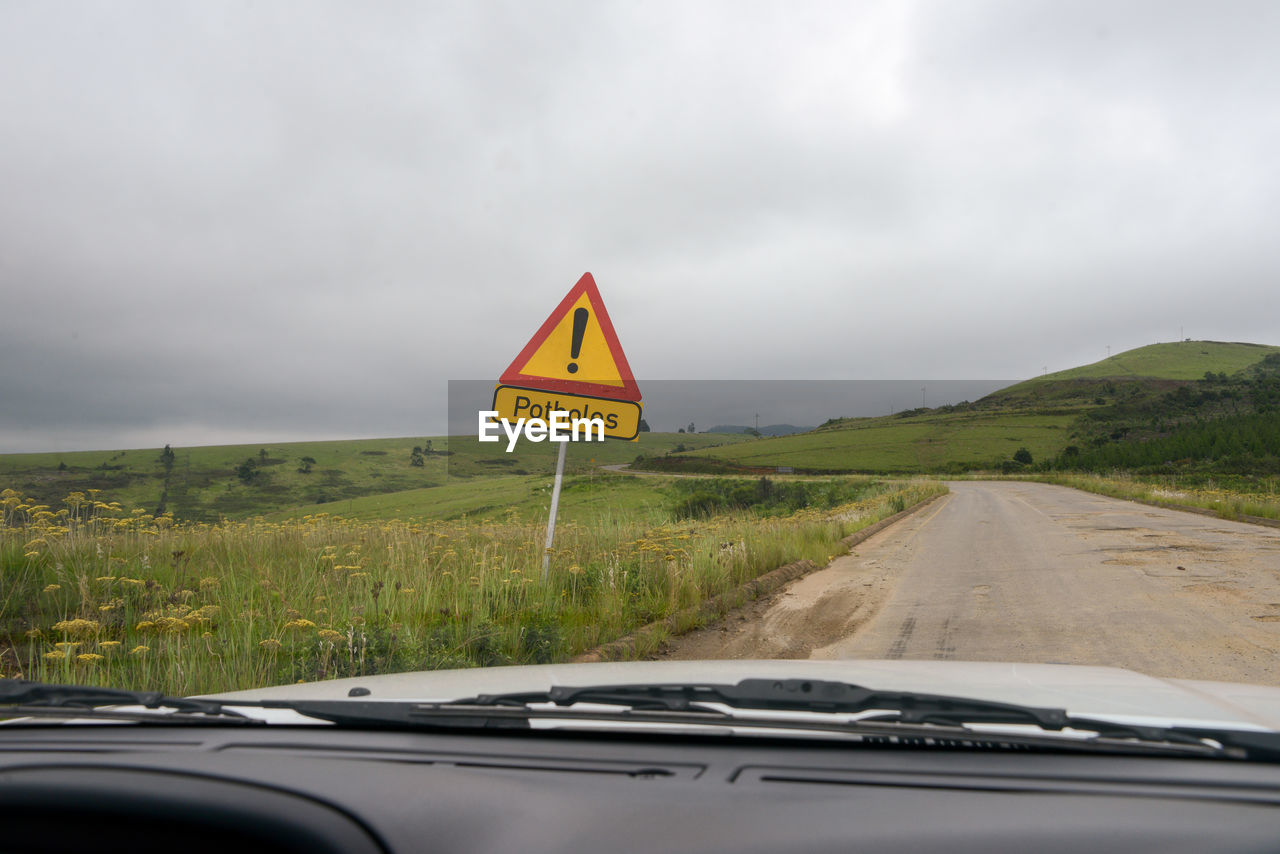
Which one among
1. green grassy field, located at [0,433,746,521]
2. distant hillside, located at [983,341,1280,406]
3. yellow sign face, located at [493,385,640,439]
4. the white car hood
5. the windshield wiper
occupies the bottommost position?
green grassy field, located at [0,433,746,521]

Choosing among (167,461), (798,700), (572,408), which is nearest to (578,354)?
(572,408)

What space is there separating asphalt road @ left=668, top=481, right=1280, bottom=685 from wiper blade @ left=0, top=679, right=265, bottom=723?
4.22 m

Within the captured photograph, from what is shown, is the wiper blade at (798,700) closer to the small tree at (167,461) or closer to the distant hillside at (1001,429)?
the small tree at (167,461)

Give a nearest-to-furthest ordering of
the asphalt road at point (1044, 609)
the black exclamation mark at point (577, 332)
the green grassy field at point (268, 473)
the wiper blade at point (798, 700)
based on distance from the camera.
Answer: the wiper blade at point (798, 700) < the asphalt road at point (1044, 609) < the black exclamation mark at point (577, 332) < the green grassy field at point (268, 473)

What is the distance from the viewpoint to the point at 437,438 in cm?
10281

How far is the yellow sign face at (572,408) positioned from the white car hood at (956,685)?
4203 mm

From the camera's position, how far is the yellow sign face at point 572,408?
6.94 meters

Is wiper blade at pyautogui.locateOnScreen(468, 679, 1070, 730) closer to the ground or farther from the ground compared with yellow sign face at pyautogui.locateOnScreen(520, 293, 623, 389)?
closer to the ground

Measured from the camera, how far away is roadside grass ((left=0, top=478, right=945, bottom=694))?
456cm

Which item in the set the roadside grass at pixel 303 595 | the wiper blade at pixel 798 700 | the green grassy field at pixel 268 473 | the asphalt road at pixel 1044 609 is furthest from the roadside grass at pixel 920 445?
the wiper blade at pixel 798 700

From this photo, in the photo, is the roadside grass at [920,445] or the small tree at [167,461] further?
the roadside grass at [920,445]

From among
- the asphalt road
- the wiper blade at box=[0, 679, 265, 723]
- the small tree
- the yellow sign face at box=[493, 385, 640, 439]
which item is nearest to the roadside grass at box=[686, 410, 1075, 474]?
the small tree

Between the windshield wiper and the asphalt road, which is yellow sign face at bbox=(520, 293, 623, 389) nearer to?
the asphalt road

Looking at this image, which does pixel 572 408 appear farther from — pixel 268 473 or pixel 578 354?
pixel 268 473
